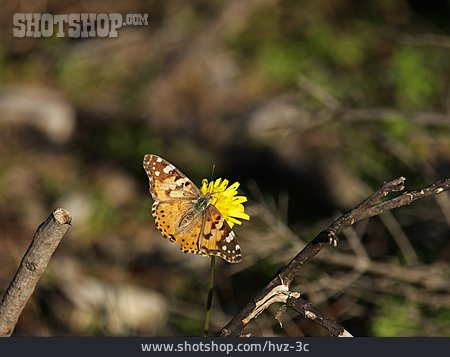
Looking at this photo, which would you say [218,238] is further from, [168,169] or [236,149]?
[236,149]

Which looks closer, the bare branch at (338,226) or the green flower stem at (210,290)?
the bare branch at (338,226)

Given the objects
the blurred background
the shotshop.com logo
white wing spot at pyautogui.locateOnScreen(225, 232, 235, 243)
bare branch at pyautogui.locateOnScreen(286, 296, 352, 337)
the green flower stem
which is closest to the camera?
bare branch at pyautogui.locateOnScreen(286, 296, 352, 337)

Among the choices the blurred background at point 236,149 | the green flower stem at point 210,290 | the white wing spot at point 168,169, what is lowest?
the blurred background at point 236,149

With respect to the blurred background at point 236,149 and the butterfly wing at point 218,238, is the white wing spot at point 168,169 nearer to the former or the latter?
the butterfly wing at point 218,238

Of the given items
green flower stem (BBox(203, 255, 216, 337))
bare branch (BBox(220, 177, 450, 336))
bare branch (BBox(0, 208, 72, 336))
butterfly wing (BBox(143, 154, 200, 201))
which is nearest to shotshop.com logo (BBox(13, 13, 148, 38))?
butterfly wing (BBox(143, 154, 200, 201))

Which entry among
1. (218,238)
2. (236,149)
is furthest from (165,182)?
(236,149)

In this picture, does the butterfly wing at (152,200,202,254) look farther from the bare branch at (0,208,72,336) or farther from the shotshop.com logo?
the shotshop.com logo

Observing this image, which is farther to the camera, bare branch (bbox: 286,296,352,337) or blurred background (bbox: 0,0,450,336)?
blurred background (bbox: 0,0,450,336)

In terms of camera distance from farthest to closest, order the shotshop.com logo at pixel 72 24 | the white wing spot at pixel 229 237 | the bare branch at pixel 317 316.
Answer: the shotshop.com logo at pixel 72 24
the white wing spot at pixel 229 237
the bare branch at pixel 317 316

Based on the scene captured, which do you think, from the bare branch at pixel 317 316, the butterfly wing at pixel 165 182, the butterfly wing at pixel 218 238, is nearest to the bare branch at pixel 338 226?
the bare branch at pixel 317 316

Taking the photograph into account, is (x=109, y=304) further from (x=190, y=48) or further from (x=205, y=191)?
(x=190, y=48)
